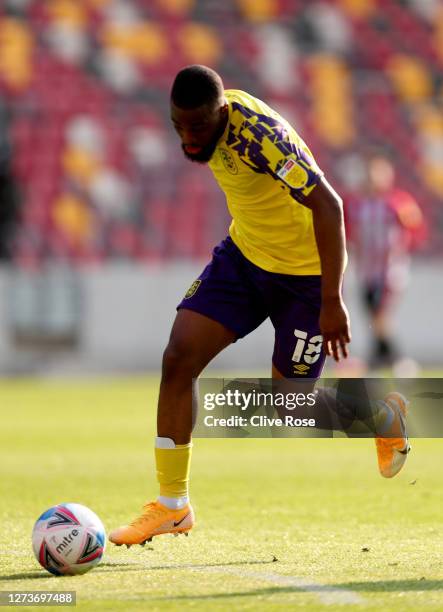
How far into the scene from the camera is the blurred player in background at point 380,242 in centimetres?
1473

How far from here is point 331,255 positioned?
530 centimetres

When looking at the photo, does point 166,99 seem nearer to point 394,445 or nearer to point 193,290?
point 394,445

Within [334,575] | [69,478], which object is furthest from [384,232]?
[334,575]

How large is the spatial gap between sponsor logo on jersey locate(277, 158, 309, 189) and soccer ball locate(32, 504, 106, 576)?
158 centimetres

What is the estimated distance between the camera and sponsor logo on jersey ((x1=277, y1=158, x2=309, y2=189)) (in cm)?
527

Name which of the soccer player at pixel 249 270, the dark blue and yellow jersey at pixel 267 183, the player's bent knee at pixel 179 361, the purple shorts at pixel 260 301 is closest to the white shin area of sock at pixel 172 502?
the soccer player at pixel 249 270

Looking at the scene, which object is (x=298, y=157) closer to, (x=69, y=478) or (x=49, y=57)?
(x=69, y=478)

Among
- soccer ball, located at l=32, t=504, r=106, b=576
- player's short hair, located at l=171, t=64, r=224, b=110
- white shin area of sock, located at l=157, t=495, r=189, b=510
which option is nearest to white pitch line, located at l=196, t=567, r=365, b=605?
soccer ball, located at l=32, t=504, r=106, b=576

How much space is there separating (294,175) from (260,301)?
0.91 meters

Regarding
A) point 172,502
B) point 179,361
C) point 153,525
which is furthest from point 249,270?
point 153,525

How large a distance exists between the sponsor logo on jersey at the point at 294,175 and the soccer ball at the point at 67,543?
1.58 m

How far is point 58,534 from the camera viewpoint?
16.2ft

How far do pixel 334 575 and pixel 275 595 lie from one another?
48 cm

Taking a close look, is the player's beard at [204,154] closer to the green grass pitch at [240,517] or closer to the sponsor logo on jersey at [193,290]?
the sponsor logo on jersey at [193,290]
